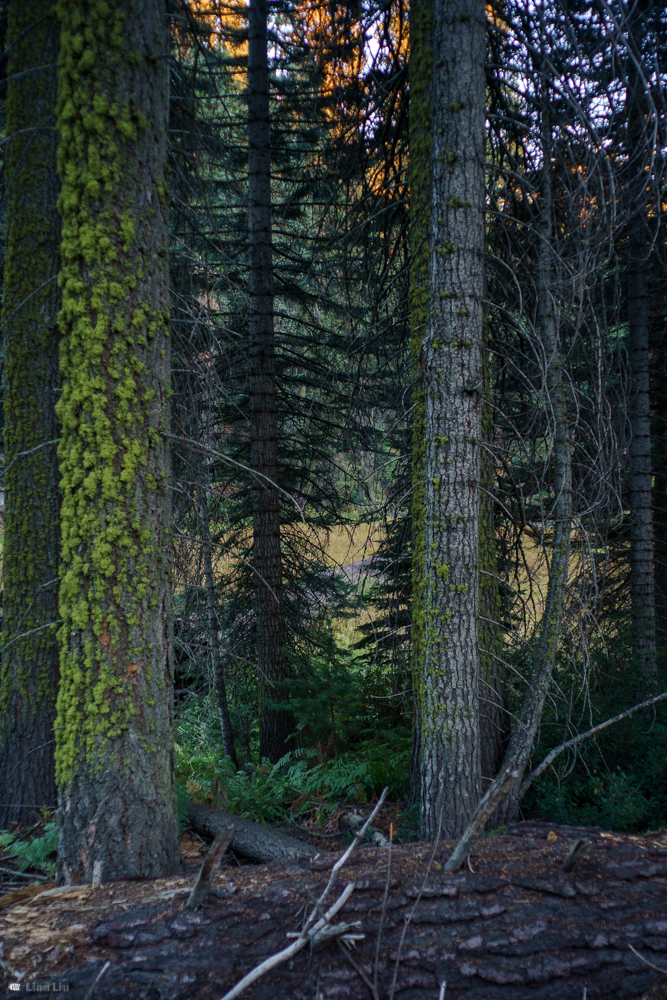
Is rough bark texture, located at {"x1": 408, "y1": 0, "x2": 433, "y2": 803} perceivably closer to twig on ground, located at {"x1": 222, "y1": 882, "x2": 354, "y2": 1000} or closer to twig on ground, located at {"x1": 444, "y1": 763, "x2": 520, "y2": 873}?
twig on ground, located at {"x1": 444, "y1": 763, "x2": 520, "y2": 873}

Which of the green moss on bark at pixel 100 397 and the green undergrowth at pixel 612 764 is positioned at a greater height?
the green moss on bark at pixel 100 397

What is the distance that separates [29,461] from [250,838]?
3.41 metres

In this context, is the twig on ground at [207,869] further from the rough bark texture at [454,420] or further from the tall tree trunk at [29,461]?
the tall tree trunk at [29,461]

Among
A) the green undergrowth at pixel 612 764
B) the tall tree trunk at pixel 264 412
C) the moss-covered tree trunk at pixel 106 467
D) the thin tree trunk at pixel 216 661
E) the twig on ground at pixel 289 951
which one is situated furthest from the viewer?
the tall tree trunk at pixel 264 412

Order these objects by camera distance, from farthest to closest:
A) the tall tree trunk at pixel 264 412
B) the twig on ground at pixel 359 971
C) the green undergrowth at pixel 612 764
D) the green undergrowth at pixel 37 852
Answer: the tall tree trunk at pixel 264 412, the green undergrowth at pixel 612 764, the green undergrowth at pixel 37 852, the twig on ground at pixel 359 971

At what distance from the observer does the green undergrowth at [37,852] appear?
375 centimetres

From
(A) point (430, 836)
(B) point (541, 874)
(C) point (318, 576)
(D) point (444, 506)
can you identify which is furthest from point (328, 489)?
(B) point (541, 874)

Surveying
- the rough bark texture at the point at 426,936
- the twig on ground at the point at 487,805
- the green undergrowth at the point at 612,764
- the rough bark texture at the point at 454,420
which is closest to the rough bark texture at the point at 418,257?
the rough bark texture at the point at 454,420

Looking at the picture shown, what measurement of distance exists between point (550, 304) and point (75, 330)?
3.54 metres

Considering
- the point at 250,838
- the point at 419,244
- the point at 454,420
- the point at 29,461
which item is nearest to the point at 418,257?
the point at 419,244

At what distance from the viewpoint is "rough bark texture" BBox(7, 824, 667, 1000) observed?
95.0 inches

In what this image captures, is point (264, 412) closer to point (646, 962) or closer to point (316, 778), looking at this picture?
point (316, 778)

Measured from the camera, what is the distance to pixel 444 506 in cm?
432

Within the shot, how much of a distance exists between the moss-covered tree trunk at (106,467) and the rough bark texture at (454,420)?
1.94m
